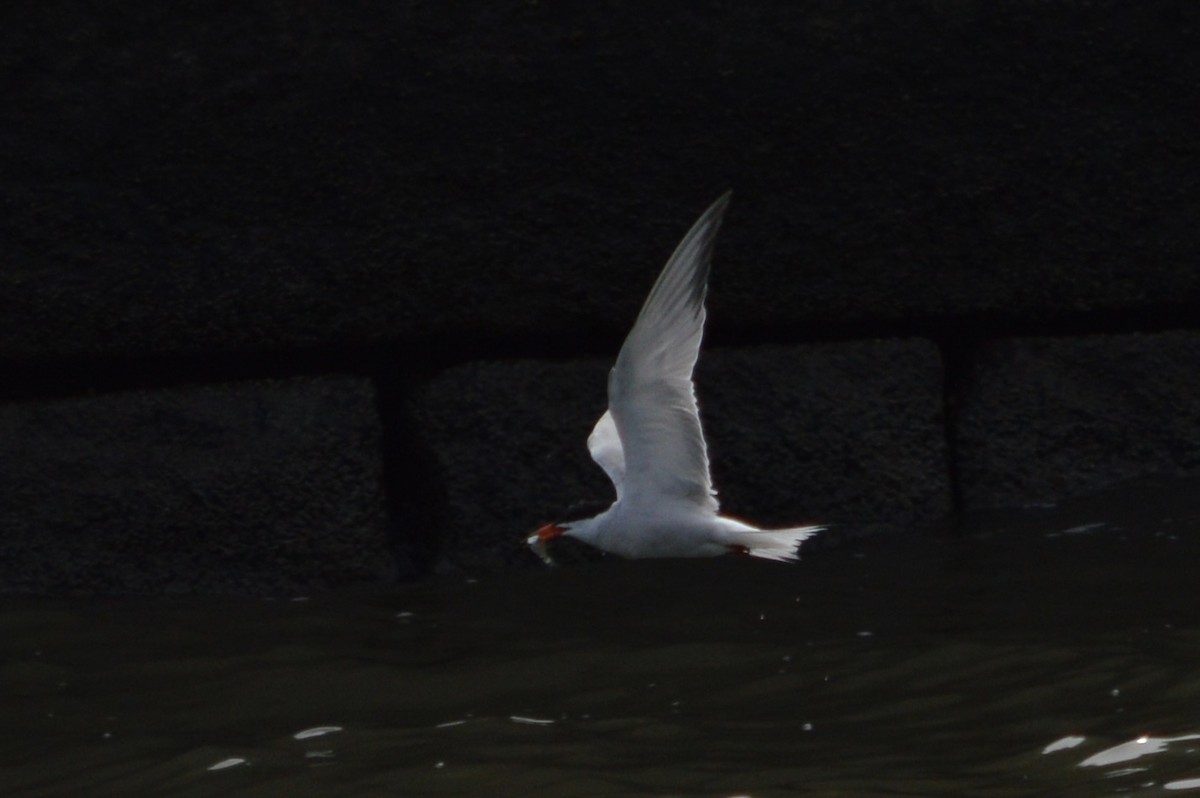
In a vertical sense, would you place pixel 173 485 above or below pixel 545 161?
below

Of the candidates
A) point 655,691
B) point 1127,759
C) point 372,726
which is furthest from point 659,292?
point 1127,759

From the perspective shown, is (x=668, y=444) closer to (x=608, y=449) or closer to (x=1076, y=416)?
(x=608, y=449)

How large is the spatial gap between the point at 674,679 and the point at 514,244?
1142 millimetres

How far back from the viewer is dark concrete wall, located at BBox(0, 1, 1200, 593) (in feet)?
12.9

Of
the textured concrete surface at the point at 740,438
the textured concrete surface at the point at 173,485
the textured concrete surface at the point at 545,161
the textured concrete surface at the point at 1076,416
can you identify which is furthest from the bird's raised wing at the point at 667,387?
the textured concrete surface at the point at 1076,416

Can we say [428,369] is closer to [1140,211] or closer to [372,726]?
[372,726]

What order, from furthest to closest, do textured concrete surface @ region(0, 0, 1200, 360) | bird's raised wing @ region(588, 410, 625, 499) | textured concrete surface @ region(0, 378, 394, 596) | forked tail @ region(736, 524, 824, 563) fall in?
textured concrete surface @ region(0, 378, 394, 596) < textured concrete surface @ region(0, 0, 1200, 360) < bird's raised wing @ region(588, 410, 625, 499) < forked tail @ region(736, 524, 824, 563)

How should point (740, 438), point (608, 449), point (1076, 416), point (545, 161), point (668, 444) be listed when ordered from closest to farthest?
point (668, 444) → point (608, 449) → point (545, 161) → point (740, 438) → point (1076, 416)

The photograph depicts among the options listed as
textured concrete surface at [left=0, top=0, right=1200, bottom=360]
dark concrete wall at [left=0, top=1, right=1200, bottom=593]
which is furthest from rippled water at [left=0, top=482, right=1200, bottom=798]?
textured concrete surface at [left=0, top=0, right=1200, bottom=360]

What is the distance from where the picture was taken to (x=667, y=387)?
3.41m

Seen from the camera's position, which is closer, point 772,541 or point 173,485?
point 772,541

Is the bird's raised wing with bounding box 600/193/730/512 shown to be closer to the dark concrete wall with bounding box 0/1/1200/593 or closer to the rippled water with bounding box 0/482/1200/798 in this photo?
the rippled water with bounding box 0/482/1200/798

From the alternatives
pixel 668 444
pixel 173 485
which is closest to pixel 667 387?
pixel 668 444

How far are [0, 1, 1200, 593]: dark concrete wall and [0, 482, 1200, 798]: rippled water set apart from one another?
23 cm
